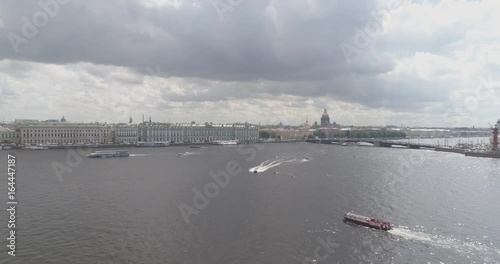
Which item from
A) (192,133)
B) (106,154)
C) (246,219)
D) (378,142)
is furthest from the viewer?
(192,133)

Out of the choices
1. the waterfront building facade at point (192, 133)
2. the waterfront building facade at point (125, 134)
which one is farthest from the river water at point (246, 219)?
the waterfront building facade at point (192, 133)

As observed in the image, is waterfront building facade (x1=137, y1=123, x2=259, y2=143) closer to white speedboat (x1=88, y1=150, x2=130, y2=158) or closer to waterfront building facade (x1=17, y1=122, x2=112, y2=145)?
waterfront building facade (x1=17, y1=122, x2=112, y2=145)

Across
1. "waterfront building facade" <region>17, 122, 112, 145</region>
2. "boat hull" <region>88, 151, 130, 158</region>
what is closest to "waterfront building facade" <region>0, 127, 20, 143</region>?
"waterfront building facade" <region>17, 122, 112, 145</region>

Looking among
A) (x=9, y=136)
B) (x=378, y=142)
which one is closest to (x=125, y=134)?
(x=9, y=136)

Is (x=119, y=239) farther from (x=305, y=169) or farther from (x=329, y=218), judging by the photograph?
(x=305, y=169)


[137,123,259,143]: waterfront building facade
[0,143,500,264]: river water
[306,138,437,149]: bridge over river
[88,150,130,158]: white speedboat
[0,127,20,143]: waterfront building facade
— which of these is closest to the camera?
[0,143,500,264]: river water

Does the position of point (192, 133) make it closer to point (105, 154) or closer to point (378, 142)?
point (105, 154)
